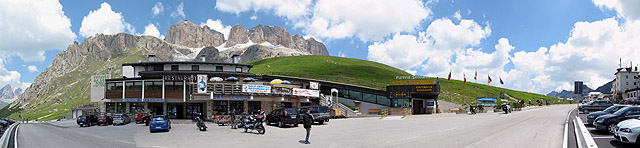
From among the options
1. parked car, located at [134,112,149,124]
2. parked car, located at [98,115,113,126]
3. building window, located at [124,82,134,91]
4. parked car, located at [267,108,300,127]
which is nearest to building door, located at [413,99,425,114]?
parked car, located at [267,108,300,127]

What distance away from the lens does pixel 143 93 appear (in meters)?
46.0

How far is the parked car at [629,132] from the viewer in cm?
1263

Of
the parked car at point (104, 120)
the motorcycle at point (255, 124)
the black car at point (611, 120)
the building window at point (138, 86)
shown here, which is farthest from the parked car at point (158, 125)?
the black car at point (611, 120)

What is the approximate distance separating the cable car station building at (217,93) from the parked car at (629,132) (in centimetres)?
3260

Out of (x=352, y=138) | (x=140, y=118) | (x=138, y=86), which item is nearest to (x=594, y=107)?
(x=352, y=138)

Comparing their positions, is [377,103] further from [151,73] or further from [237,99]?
[151,73]

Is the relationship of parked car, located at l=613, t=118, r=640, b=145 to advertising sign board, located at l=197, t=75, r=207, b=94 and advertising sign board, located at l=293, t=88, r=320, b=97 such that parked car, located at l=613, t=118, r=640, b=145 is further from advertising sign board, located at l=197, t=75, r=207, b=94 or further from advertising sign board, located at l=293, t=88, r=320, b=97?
advertising sign board, located at l=293, t=88, r=320, b=97

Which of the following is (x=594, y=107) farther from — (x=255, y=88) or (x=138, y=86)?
(x=138, y=86)

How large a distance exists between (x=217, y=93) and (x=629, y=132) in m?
34.5

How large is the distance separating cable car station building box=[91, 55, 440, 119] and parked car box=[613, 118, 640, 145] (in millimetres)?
32601

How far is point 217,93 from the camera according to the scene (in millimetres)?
40062

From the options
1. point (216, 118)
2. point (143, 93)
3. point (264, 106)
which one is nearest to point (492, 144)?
point (216, 118)

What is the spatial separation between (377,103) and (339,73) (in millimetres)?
45468

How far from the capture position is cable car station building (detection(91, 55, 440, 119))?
41.6 metres
